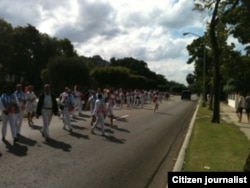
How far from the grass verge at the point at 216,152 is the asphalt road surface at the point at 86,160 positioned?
0.62 metres

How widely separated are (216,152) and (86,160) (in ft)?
12.0

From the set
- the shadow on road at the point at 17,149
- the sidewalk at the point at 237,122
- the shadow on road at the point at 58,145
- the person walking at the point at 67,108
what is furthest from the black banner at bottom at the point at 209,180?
the person walking at the point at 67,108

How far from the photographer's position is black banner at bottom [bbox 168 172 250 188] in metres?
6.57

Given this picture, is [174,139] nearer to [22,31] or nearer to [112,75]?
[112,75]

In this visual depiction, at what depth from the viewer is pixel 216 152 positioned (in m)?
14.5

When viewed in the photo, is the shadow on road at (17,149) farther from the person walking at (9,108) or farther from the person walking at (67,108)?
the person walking at (67,108)

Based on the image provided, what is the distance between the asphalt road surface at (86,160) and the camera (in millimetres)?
10617

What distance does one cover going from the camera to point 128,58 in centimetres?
15262

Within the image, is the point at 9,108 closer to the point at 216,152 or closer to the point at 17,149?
the point at 17,149

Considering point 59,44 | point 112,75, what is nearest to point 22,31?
point 59,44

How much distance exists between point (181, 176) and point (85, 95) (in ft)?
111

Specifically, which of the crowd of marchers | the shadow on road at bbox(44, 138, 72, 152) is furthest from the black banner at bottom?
the crowd of marchers

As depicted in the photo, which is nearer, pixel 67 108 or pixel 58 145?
pixel 58 145

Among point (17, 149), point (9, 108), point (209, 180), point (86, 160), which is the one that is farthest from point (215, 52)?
point (209, 180)
